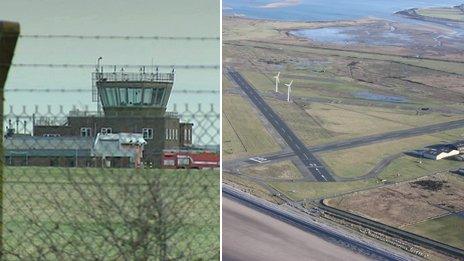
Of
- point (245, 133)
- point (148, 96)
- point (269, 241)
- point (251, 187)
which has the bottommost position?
point (269, 241)

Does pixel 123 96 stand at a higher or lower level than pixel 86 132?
higher

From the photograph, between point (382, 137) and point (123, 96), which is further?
point (382, 137)

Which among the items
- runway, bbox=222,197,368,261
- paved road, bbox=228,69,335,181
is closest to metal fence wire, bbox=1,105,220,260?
runway, bbox=222,197,368,261

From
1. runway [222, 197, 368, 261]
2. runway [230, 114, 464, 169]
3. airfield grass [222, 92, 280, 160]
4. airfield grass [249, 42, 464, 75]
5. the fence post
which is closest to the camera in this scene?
the fence post

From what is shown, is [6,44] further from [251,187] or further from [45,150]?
[251,187]

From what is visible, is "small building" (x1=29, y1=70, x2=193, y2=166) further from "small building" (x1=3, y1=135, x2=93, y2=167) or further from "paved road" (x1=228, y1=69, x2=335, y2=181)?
"paved road" (x1=228, y1=69, x2=335, y2=181)

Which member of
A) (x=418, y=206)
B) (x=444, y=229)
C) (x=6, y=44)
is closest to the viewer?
(x=6, y=44)

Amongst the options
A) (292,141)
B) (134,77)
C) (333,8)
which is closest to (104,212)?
(134,77)

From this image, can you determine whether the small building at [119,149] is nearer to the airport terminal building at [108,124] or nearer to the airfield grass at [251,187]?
the airport terminal building at [108,124]
